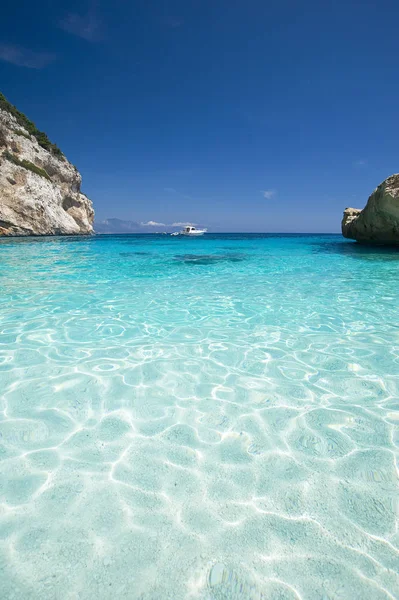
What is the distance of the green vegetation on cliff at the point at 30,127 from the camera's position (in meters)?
40.2

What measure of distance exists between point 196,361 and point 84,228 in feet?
172

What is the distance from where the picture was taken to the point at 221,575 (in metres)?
1.48

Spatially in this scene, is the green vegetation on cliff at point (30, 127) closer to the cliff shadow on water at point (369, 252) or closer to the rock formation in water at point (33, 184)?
the rock formation in water at point (33, 184)

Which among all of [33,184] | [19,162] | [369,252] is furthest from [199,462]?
[19,162]

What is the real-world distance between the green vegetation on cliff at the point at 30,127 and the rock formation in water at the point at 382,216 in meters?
42.5

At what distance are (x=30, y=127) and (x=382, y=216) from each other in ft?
161

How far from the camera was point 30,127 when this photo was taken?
43.9 metres

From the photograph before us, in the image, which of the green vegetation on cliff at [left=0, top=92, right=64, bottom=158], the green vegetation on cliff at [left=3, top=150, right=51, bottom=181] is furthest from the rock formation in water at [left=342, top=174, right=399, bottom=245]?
the green vegetation on cliff at [left=0, top=92, right=64, bottom=158]

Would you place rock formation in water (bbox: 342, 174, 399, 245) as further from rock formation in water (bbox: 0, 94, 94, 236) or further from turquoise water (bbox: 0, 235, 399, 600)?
rock formation in water (bbox: 0, 94, 94, 236)

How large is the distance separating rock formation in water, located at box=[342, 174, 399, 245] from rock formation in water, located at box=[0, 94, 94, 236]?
113 ft

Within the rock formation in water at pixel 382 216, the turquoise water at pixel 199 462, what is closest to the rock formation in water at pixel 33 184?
the rock formation in water at pixel 382 216

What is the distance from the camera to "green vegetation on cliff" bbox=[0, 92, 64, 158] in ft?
132

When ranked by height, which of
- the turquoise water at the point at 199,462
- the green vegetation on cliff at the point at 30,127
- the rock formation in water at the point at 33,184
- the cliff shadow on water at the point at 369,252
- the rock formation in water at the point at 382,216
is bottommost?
the turquoise water at the point at 199,462

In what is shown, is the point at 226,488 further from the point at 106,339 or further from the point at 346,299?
the point at 346,299
